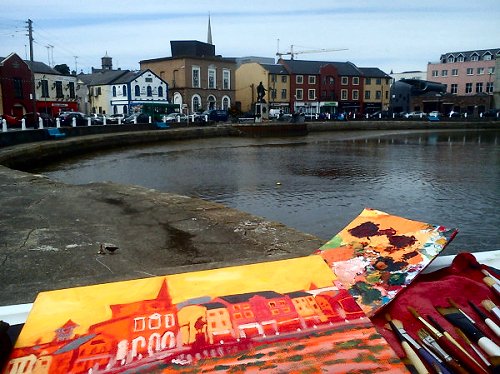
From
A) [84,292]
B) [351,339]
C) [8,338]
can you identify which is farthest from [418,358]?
[8,338]

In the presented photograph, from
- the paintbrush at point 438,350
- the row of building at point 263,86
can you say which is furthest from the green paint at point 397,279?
the row of building at point 263,86

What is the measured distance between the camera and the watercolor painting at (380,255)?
2557 millimetres

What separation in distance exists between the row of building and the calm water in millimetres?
27429

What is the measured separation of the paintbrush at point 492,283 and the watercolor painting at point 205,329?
927 millimetres

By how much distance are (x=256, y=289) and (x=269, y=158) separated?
21020mm

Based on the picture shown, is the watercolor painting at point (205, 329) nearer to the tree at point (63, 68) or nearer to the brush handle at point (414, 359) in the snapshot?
the brush handle at point (414, 359)

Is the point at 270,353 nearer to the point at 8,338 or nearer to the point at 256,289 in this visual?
the point at 256,289

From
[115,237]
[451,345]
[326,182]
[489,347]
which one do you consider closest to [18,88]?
[326,182]

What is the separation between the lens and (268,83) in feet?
215

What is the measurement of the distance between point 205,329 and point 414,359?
3.35ft

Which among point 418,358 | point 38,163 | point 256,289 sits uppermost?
point 256,289

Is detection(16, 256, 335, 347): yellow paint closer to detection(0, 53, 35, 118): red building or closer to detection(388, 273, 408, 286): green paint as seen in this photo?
detection(388, 273, 408, 286): green paint

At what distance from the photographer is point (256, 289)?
7.93 feet

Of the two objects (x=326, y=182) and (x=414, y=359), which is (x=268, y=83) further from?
(x=414, y=359)
